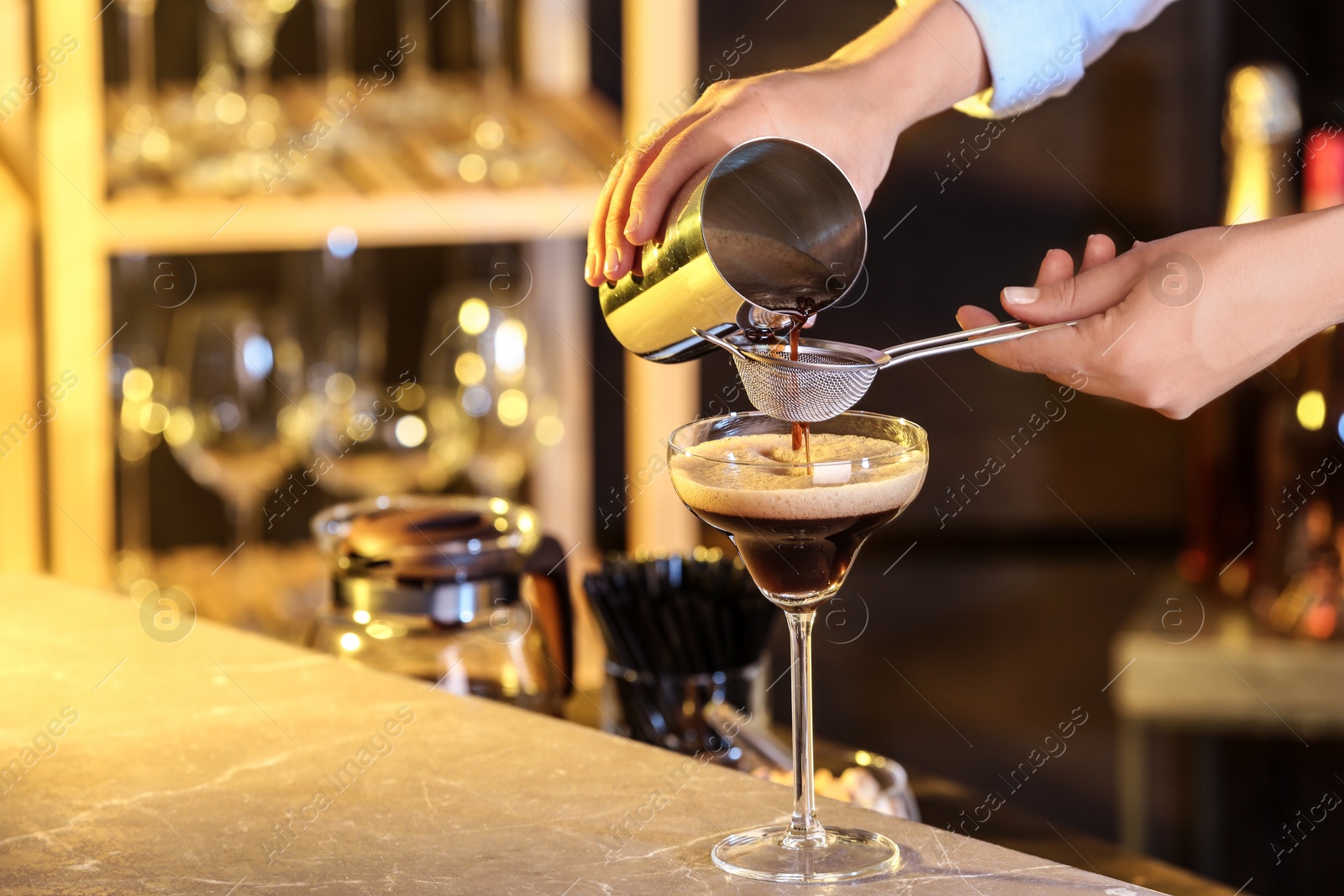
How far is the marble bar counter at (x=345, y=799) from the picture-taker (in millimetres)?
768

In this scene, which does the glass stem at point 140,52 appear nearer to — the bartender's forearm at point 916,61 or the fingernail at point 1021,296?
the bartender's forearm at point 916,61

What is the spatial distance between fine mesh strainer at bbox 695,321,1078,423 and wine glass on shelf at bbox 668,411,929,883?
40 mm

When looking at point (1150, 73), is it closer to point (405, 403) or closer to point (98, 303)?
point (405, 403)

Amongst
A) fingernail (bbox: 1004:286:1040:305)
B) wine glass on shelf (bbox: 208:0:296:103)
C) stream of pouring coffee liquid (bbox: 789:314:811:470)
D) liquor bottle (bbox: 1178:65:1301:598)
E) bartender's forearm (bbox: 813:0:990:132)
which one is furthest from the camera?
liquor bottle (bbox: 1178:65:1301:598)

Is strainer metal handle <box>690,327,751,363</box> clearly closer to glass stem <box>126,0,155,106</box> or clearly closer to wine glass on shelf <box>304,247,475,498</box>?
wine glass on shelf <box>304,247,475,498</box>

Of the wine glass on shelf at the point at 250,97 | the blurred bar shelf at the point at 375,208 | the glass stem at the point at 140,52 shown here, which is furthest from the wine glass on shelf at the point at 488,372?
the glass stem at the point at 140,52

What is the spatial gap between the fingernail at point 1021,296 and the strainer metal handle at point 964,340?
0.02 metres

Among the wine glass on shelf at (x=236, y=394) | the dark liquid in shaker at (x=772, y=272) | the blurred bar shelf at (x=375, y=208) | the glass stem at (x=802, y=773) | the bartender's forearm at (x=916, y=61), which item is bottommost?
the glass stem at (x=802, y=773)

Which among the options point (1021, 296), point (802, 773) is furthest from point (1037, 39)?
point (802, 773)

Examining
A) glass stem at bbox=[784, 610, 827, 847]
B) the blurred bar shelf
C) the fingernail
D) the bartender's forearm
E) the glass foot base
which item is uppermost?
the bartender's forearm

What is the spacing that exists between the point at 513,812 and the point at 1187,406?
1.85 ft

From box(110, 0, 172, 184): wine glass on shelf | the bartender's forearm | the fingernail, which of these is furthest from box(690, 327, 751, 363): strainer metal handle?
box(110, 0, 172, 184): wine glass on shelf

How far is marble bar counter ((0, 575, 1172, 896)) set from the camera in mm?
768

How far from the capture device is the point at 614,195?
101cm
